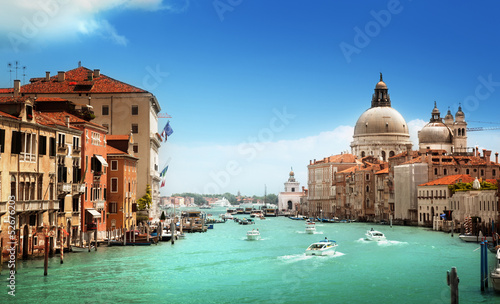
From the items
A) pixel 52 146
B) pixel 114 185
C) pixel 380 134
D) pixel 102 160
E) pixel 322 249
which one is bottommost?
pixel 322 249

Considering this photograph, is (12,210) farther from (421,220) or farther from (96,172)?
(421,220)

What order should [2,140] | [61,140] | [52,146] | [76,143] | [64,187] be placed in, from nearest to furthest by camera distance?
1. [2,140]
2. [52,146]
3. [64,187]
4. [61,140]
5. [76,143]

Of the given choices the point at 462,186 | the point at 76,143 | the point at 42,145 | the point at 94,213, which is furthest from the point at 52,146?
the point at 462,186

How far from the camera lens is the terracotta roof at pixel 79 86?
2176 inches

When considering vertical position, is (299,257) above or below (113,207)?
below

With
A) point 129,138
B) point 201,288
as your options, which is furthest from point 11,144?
point 129,138

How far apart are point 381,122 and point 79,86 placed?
7694 cm

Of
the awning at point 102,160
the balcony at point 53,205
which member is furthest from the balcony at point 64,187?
the awning at point 102,160

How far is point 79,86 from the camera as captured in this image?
5616 centimetres

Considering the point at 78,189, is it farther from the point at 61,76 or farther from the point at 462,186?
the point at 462,186

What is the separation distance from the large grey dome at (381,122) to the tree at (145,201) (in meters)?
73.9

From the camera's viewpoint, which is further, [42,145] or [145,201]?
[145,201]

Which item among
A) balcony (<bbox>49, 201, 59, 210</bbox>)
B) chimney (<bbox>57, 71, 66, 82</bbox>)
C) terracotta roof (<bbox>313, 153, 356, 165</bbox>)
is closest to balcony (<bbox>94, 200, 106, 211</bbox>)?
balcony (<bbox>49, 201, 59, 210</bbox>)

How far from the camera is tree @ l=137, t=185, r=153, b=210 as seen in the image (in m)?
54.4
